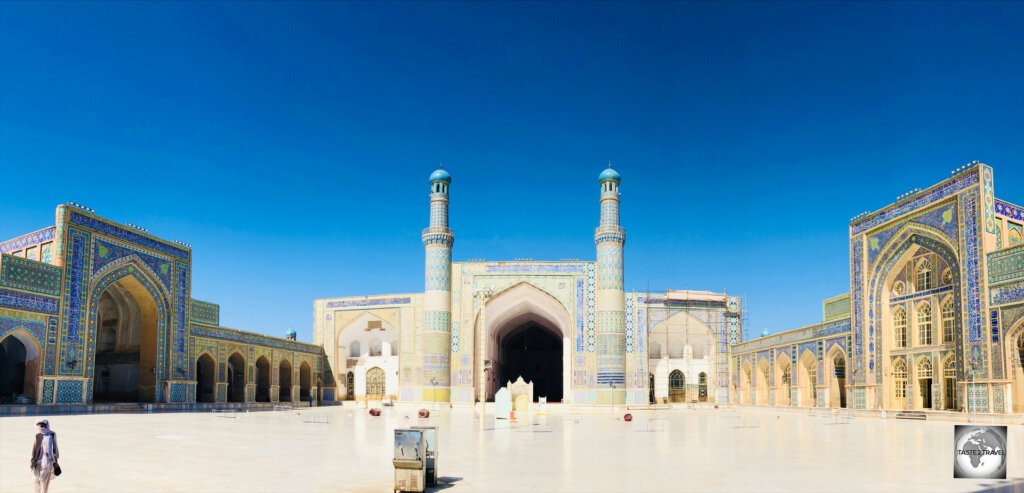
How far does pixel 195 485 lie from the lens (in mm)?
8359

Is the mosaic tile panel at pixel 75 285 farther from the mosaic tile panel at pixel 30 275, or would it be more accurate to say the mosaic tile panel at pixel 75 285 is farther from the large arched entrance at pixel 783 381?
the large arched entrance at pixel 783 381

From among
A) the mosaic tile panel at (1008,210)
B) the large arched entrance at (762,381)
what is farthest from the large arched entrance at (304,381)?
the mosaic tile panel at (1008,210)

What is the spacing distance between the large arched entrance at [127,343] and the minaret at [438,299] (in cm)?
1288

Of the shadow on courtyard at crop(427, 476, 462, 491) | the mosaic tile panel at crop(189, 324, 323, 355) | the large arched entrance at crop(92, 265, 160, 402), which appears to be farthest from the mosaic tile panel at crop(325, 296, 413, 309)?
the shadow on courtyard at crop(427, 476, 462, 491)

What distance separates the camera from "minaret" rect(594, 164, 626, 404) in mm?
36906

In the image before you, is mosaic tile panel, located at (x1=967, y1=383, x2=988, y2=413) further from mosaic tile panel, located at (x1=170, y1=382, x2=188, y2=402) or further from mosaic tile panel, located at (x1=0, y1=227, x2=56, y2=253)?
mosaic tile panel, located at (x1=0, y1=227, x2=56, y2=253)

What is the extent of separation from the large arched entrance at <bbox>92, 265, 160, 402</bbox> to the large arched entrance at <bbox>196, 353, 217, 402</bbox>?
10.7 feet

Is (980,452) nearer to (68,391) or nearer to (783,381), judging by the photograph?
(68,391)

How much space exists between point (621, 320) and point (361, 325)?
14.7 m

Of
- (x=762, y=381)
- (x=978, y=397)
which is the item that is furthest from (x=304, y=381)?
(x=978, y=397)

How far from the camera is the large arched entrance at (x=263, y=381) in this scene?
37000 mm

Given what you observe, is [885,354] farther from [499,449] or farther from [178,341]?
[178,341]

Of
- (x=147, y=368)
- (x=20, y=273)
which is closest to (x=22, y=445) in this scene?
(x=20, y=273)

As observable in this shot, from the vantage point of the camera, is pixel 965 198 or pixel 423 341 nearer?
pixel 965 198
